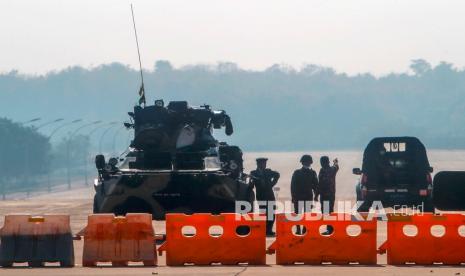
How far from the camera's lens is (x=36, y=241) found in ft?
56.7

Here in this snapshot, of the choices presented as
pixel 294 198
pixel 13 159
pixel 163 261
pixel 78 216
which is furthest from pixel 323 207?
pixel 13 159

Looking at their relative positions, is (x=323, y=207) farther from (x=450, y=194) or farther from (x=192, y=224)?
(x=450, y=194)

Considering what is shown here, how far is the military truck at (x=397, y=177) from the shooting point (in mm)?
31328

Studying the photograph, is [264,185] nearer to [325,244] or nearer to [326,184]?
[326,184]

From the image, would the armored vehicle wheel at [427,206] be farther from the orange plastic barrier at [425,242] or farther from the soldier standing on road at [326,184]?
the orange plastic barrier at [425,242]

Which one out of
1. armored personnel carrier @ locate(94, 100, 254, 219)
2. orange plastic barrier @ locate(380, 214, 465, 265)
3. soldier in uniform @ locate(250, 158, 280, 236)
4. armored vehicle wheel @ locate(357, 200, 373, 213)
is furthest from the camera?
armored vehicle wheel @ locate(357, 200, 373, 213)

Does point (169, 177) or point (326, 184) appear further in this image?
point (326, 184)

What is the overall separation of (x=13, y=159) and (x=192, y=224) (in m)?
153

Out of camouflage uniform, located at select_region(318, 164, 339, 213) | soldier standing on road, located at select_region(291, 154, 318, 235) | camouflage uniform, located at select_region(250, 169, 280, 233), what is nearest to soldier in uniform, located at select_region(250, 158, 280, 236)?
camouflage uniform, located at select_region(250, 169, 280, 233)

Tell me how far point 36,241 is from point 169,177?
5512 millimetres

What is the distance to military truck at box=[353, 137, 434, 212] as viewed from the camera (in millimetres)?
31328

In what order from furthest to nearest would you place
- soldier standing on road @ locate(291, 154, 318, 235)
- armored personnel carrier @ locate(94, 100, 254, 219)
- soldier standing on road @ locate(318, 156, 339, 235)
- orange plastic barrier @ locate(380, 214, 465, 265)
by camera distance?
soldier standing on road @ locate(318, 156, 339, 235) < soldier standing on road @ locate(291, 154, 318, 235) < armored personnel carrier @ locate(94, 100, 254, 219) < orange plastic barrier @ locate(380, 214, 465, 265)

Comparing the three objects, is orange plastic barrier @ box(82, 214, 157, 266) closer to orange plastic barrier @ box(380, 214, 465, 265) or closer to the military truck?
orange plastic barrier @ box(380, 214, 465, 265)

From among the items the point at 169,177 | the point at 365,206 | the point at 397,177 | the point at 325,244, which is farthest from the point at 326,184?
the point at 397,177
